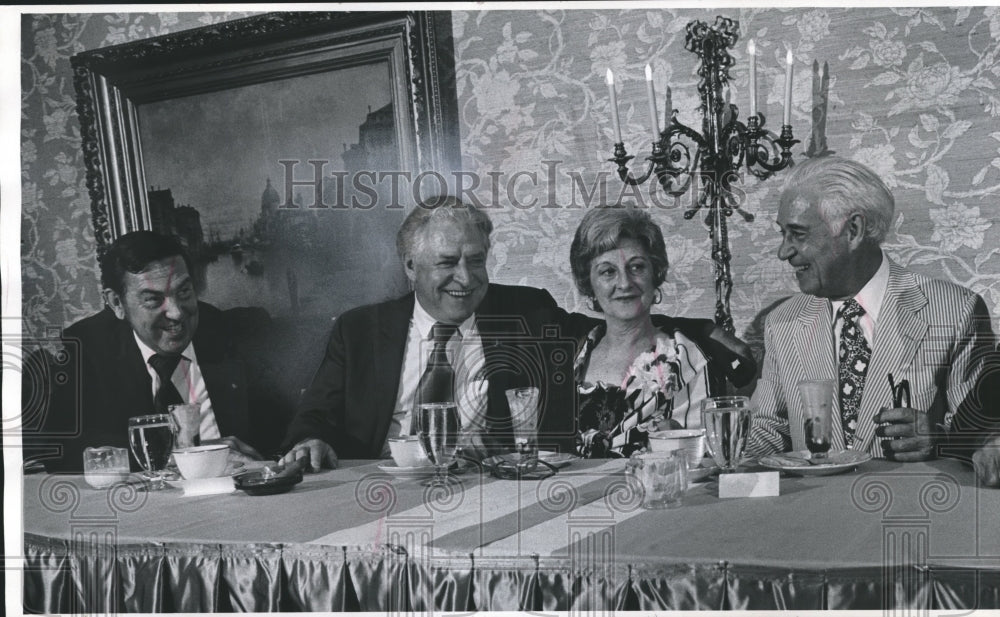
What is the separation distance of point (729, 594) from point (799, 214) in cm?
135

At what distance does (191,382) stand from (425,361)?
0.78 m

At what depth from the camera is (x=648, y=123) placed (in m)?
2.69

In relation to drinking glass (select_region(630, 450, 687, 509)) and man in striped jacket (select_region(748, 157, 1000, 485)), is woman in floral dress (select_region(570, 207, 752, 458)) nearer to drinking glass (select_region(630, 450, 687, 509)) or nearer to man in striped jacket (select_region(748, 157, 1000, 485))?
man in striped jacket (select_region(748, 157, 1000, 485))

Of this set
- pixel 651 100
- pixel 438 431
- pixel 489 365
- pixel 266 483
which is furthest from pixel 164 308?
pixel 651 100

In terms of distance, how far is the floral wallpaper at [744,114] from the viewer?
8.39 ft

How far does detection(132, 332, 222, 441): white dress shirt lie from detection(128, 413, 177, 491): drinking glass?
1.50 ft

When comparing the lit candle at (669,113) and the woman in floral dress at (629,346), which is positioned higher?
the lit candle at (669,113)

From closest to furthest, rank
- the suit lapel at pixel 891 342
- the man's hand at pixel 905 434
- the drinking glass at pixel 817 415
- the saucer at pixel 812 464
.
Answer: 1. the saucer at pixel 812 464
2. the drinking glass at pixel 817 415
3. the man's hand at pixel 905 434
4. the suit lapel at pixel 891 342

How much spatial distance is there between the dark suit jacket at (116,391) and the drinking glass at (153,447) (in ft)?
1.51

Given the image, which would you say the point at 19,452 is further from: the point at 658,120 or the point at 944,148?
the point at 944,148

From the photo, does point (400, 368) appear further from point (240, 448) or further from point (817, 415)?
point (817, 415)

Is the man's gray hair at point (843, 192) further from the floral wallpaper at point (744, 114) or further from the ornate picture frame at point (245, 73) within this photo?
the ornate picture frame at point (245, 73)

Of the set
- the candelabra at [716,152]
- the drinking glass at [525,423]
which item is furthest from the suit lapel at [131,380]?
the candelabra at [716,152]
